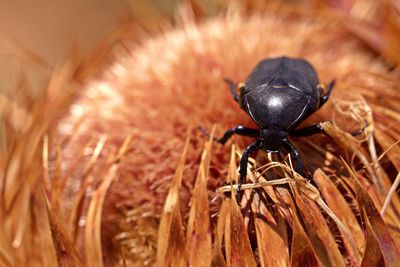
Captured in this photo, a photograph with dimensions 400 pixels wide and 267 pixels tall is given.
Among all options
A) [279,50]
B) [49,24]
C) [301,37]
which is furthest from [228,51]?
[49,24]

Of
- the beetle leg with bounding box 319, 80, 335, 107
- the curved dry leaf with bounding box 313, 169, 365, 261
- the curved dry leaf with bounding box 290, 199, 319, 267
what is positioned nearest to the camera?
the curved dry leaf with bounding box 290, 199, 319, 267

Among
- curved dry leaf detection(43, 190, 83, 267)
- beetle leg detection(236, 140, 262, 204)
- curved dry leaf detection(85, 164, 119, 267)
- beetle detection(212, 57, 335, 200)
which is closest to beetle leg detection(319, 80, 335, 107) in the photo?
beetle detection(212, 57, 335, 200)

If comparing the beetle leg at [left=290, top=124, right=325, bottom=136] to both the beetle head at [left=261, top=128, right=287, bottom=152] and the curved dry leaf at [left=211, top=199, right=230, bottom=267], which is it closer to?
the beetle head at [left=261, top=128, right=287, bottom=152]

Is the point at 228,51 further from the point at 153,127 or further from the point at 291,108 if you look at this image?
the point at 291,108

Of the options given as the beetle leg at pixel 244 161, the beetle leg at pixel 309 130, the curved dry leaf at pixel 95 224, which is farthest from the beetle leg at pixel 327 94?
the curved dry leaf at pixel 95 224

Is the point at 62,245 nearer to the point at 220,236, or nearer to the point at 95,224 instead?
the point at 95,224

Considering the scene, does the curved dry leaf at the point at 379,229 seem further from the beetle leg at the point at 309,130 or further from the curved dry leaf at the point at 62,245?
the curved dry leaf at the point at 62,245

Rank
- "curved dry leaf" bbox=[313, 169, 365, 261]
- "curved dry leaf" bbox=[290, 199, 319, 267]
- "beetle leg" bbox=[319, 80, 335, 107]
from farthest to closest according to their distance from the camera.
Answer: "beetle leg" bbox=[319, 80, 335, 107]
"curved dry leaf" bbox=[313, 169, 365, 261]
"curved dry leaf" bbox=[290, 199, 319, 267]
